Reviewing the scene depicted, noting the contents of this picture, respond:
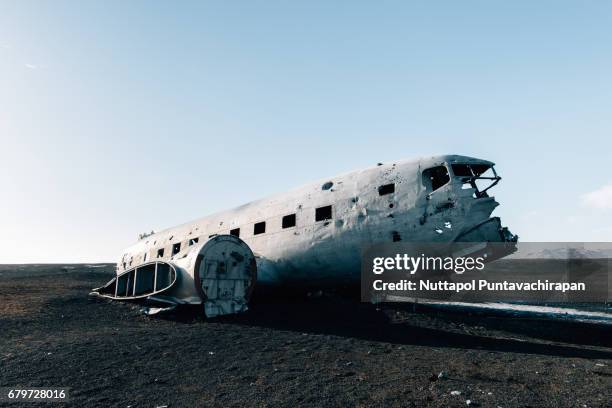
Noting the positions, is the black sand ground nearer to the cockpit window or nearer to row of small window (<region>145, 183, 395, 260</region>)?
row of small window (<region>145, 183, 395, 260</region>)

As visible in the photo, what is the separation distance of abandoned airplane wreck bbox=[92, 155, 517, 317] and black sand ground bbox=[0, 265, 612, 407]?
132cm

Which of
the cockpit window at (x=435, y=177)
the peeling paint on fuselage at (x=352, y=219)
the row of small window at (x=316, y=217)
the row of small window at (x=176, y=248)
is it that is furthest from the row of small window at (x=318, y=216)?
the row of small window at (x=176, y=248)

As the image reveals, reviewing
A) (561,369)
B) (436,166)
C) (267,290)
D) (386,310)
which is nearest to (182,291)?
(267,290)

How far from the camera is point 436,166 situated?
554 inches

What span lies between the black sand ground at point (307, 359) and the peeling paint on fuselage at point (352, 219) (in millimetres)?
2132

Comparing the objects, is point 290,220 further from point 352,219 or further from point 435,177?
A: point 435,177

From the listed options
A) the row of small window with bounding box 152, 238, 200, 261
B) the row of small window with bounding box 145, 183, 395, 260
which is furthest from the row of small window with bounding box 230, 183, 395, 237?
the row of small window with bounding box 152, 238, 200, 261

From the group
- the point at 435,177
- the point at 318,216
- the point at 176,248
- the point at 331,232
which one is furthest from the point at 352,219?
the point at 176,248

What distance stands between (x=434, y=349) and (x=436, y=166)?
6664 millimetres

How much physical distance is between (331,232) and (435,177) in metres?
Result: 4.45

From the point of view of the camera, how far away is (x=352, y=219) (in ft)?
49.4

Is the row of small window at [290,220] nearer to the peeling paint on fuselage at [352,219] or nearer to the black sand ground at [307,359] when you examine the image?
the peeling paint on fuselage at [352,219]

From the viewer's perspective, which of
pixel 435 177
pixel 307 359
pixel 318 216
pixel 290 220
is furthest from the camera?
pixel 290 220

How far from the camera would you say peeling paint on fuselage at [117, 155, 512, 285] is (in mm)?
13242
